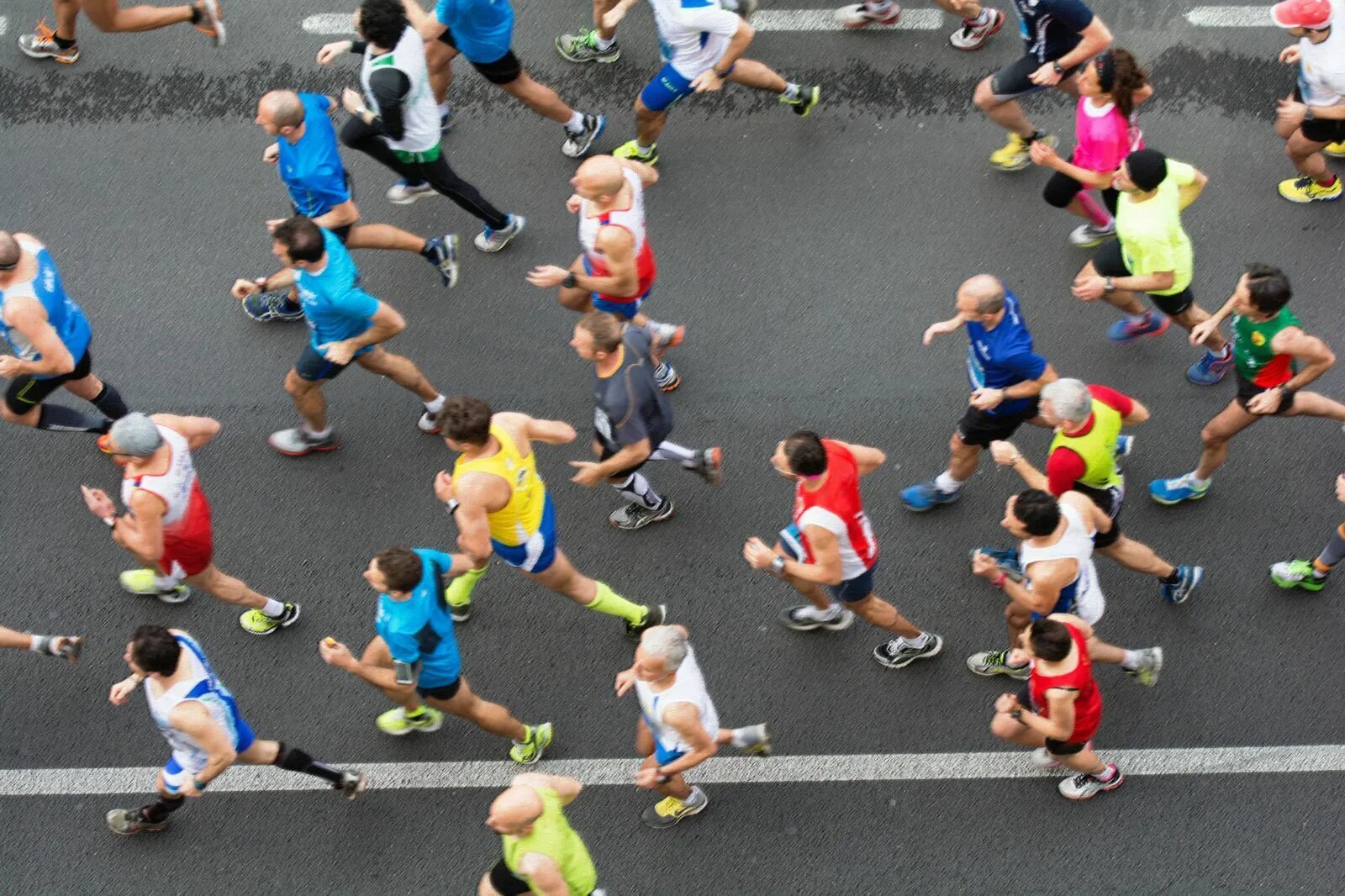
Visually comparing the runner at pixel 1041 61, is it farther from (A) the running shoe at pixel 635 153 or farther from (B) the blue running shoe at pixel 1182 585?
(B) the blue running shoe at pixel 1182 585

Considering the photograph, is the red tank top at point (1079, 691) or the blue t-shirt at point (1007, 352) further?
the blue t-shirt at point (1007, 352)

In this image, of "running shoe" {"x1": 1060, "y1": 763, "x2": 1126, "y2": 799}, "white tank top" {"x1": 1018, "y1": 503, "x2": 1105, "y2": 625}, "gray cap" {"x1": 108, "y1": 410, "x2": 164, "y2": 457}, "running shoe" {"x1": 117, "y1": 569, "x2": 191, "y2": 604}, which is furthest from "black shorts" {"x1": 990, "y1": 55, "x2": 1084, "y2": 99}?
"running shoe" {"x1": 117, "y1": 569, "x2": 191, "y2": 604}

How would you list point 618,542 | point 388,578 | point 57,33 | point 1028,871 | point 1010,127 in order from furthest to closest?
point 57,33, point 1010,127, point 618,542, point 1028,871, point 388,578

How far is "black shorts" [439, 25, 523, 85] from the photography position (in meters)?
8.76

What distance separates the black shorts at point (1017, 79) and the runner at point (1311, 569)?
10.9 ft

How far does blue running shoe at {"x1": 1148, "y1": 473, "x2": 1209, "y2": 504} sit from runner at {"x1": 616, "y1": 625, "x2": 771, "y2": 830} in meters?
2.96

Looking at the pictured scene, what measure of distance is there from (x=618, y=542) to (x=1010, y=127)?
407 cm

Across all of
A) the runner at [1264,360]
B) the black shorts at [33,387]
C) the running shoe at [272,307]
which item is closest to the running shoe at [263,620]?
the black shorts at [33,387]

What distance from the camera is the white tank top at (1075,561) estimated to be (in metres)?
6.15

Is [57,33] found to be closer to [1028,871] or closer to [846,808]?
[846,808]

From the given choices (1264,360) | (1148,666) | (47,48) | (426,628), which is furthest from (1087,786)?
(47,48)

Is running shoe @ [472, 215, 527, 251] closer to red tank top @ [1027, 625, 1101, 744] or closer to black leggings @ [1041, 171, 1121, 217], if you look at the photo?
black leggings @ [1041, 171, 1121, 217]

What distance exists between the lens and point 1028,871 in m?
6.48

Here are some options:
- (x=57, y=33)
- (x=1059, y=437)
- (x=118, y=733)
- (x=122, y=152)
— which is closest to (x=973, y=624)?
(x=1059, y=437)
